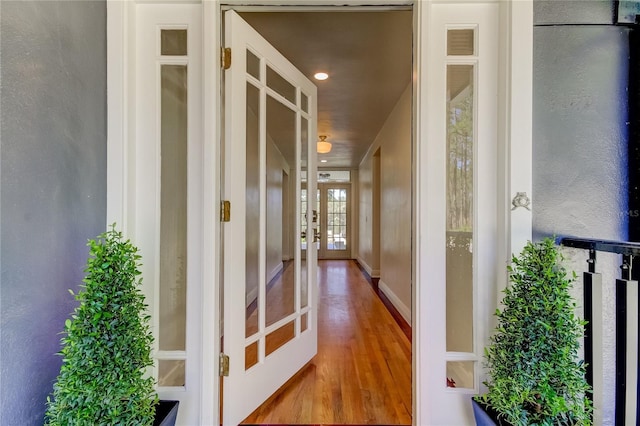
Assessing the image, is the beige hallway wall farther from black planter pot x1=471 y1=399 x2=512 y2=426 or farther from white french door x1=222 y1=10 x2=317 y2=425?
black planter pot x1=471 y1=399 x2=512 y2=426

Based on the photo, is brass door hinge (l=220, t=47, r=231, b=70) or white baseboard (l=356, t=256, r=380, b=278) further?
white baseboard (l=356, t=256, r=380, b=278)

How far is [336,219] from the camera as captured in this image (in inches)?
346

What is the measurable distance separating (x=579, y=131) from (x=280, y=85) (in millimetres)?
1570

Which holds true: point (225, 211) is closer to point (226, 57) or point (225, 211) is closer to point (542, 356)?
point (226, 57)

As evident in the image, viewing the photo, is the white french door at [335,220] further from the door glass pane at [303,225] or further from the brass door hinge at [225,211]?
the brass door hinge at [225,211]

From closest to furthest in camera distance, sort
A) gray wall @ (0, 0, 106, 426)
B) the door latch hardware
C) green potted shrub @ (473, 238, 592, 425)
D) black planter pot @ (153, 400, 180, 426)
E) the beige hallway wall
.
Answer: gray wall @ (0, 0, 106, 426) < green potted shrub @ (473, 238, 592, 425) < black planter pot @ (153, 400, 180, 426) < the door latch hardware < the beige hallway wall

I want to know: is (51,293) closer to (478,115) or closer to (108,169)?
(108,169)

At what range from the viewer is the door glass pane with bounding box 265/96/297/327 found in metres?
1.90

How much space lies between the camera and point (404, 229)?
11.5ft

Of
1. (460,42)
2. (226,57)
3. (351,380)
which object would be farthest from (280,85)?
(351,380)

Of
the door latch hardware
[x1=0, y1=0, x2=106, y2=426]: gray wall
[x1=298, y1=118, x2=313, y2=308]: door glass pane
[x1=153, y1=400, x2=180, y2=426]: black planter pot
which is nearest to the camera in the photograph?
[x1=0, y1=0, x2=106, y2=426]: gray wall

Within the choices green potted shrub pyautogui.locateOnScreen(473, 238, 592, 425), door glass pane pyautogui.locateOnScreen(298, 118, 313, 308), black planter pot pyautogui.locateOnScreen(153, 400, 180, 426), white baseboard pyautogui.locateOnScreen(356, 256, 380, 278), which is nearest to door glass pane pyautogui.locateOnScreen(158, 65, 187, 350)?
black planter pot pyautogui.locateOnScreen(153, 400, 180, 426)

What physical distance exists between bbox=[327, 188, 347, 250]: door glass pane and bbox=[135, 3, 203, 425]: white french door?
7273 mm

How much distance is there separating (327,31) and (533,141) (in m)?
1.48
